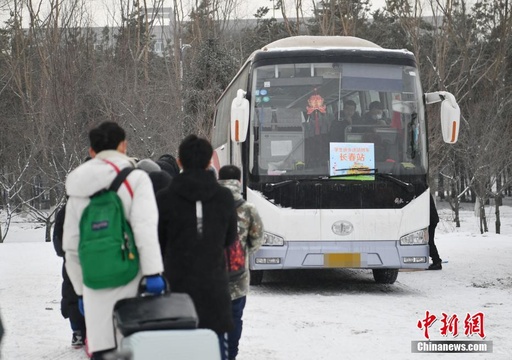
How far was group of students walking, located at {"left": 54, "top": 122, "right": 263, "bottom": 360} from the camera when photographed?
4828mm

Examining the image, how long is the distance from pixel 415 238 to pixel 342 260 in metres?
1.11

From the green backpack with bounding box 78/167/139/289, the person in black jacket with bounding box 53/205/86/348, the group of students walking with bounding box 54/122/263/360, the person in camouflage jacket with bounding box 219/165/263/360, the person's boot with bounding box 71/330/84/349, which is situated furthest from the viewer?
the person's boot with bounding box 71/330/84/349

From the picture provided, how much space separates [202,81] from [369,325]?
28.2 meters

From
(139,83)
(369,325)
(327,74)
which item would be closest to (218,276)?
(369,325)

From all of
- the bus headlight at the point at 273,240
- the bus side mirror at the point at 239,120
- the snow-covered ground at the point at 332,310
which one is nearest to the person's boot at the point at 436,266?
the snow-covered ground at the point at 332,310

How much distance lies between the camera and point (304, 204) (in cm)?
1202

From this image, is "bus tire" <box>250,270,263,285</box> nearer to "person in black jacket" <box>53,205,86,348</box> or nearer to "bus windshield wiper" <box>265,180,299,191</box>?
"bus windshield wiper" <box>265,180,299,191</box>

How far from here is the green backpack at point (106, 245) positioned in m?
4.72

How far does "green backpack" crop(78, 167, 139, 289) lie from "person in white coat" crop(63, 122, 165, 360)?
54 millimetres

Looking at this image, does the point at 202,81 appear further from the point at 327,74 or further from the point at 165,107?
the point at 327,74

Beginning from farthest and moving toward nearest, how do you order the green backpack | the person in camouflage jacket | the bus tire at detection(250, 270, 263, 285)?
1. the bus tire at detection(250, 270, 263, 285)
2. the person in camouflage jacket
3. the green backpack

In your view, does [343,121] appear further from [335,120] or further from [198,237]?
[198,237]

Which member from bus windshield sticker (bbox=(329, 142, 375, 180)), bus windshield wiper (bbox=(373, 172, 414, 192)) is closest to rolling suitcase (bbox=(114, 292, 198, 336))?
bus windshield sticker (bbox=(329, 142, 375, 180))

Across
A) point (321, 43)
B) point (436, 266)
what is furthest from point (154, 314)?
point (436, 266)
